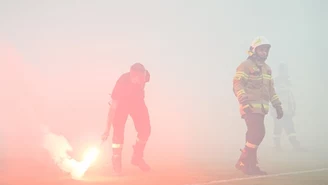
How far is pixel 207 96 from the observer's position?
15992 mm

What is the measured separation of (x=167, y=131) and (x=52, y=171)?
27.2 feet

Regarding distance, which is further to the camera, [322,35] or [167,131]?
[322,35]

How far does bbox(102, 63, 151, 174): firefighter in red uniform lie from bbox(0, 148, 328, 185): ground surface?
0.35m

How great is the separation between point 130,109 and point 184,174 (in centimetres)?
132

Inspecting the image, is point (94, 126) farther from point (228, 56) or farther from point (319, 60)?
point (319, 60)

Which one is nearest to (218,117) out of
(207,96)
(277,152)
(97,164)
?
(207,96)

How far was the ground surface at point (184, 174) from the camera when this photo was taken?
18.4 ft

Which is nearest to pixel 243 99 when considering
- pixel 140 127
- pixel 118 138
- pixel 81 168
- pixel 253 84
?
pixel 253 84

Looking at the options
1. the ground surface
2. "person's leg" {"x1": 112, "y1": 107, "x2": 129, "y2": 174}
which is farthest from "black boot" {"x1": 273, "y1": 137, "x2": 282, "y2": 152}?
"person's leg" {"x1": 112, "y1": 107, "x2": 129, "y2": 174}

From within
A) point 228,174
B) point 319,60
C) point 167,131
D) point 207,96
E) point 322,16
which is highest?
point 322,16

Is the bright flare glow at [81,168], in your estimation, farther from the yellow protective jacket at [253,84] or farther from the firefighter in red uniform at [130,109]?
the yellow protective jacket at [253,84]

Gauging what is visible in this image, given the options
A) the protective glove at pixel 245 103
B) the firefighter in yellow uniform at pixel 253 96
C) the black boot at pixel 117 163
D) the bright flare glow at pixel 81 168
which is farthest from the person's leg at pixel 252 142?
the bright flare glow at pixel 81 168

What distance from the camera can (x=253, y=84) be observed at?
643 centimetres

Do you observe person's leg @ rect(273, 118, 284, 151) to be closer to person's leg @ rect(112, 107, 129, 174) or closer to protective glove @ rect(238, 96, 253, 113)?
protective glove @ rect(238, 96, 253, 113)
